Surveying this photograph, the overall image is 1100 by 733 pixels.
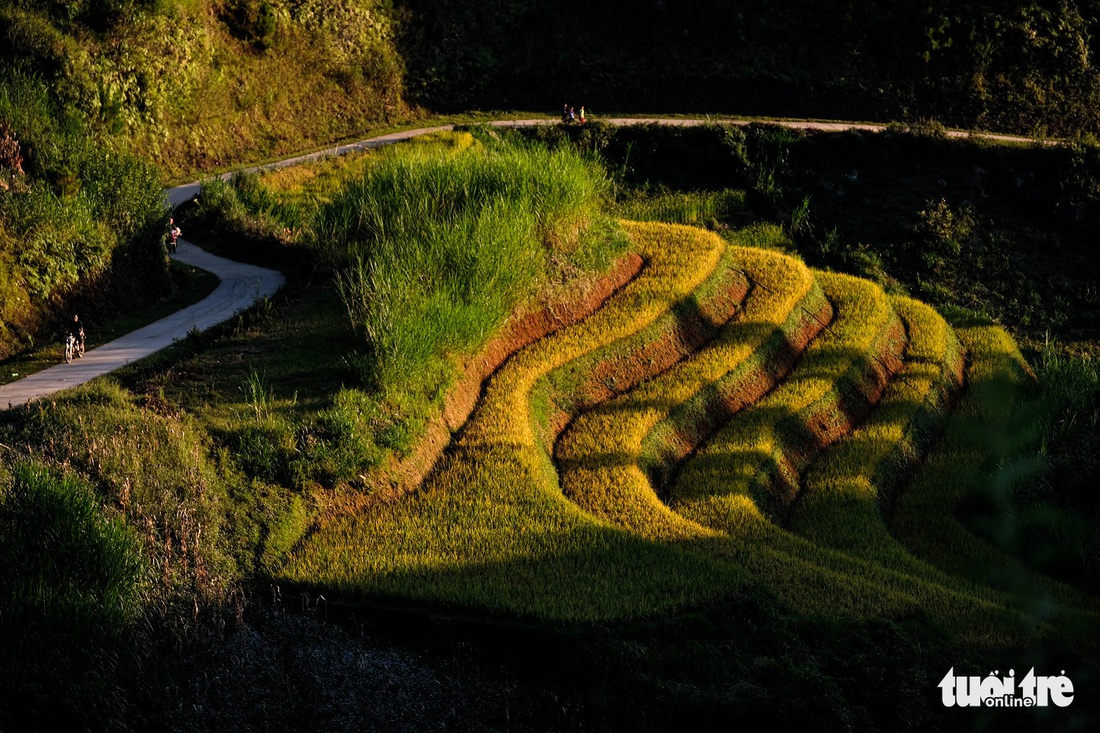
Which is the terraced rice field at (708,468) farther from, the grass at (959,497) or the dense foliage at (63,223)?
the dense foliage at (63,223)

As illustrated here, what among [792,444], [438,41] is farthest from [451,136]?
[792,444]

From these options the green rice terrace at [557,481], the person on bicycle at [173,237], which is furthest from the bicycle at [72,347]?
the person on bicycle at [173,237]

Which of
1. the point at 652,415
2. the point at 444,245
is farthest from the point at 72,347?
the point at 652,415

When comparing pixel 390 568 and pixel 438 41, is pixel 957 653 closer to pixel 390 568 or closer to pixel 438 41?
pixel 390 568

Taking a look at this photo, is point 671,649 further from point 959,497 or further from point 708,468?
point 959,497

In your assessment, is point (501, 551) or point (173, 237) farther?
point (173, 237)
